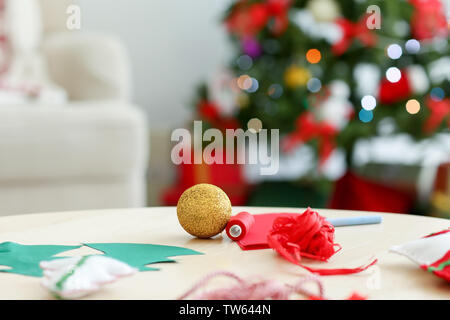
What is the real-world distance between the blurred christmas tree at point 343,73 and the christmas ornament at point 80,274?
58.8 inches

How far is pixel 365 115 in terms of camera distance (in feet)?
6.48

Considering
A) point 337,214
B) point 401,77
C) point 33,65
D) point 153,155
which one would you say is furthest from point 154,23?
point 337,214

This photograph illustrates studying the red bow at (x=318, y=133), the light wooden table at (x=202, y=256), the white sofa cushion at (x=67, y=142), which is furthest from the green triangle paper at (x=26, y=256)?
the red bow at (x=318, y=133)

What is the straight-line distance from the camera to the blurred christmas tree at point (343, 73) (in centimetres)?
194

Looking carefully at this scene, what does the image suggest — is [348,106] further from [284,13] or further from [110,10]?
[110,10]

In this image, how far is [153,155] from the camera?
103 inches

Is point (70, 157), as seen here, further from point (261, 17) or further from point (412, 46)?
point (412, 46)

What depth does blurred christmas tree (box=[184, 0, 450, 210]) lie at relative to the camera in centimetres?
194

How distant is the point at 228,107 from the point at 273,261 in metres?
1.59

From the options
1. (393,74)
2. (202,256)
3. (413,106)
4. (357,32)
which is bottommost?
(202,256)

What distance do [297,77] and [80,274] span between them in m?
1.61

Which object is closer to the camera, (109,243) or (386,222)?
(109,243)

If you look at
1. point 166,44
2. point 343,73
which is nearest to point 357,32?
point 343,73

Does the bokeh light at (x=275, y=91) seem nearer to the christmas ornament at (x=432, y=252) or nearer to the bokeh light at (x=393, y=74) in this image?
the bokeh light at (x=393, y=74)
